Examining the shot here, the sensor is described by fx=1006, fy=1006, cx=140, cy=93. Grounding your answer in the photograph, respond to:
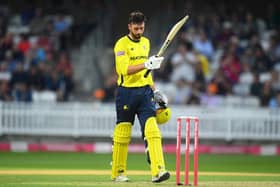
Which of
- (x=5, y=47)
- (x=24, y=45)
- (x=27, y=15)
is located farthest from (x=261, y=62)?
(x=27, y=15)

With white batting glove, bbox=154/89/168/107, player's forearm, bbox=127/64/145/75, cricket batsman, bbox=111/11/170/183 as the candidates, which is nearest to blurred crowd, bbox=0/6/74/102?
cricket batsman, bbox=111/11/170/183

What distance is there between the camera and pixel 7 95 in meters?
27.6

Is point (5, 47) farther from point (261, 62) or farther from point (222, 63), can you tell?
point (261, 62)

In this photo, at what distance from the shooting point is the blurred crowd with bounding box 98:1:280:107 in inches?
1050

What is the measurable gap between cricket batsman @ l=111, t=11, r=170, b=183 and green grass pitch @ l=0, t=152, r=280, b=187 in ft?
1.53

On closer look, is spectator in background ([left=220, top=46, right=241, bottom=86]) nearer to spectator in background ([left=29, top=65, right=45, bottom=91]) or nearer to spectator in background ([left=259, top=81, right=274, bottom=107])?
spectator in background ([left=259, top=81, right=274, bottom=107])

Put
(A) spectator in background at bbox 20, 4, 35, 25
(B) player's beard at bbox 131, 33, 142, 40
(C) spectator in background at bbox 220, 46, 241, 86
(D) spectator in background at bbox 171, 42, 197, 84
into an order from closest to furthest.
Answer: (B) player's beard at bbox 131, 33, 142, 40, (D) spectator in background at bbox 171, 42, 197, 84, (C) spectator in background at bbox 220, 46, 241, 86, (A) spectator in background at bbox 20, 4, 35, 25

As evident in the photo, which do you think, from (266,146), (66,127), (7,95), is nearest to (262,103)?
(266,146)

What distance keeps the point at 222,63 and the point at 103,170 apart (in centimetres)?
849

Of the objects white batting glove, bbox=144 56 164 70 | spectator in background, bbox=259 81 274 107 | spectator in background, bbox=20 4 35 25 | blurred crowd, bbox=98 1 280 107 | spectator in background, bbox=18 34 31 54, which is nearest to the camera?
white batting glove, bbox=144 56 164 70

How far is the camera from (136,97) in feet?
48.8

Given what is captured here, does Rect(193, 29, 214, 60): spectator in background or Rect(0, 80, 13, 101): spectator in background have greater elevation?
Rect(193, 29, 214, 60): spectator in background

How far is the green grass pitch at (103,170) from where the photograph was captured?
1515cm

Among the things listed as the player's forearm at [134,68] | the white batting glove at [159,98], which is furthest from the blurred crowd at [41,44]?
the player's forearm at [134,68]
